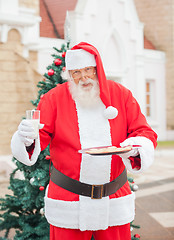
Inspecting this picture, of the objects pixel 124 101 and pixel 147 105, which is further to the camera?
pixel 147 105

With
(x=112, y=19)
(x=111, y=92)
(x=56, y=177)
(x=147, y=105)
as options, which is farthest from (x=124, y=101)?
(x=147, y=105)

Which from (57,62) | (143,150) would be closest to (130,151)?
(143,150)

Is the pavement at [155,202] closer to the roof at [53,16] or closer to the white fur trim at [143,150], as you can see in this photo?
the white fur trim at [143,150]

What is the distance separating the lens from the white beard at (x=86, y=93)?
2246 millimetres

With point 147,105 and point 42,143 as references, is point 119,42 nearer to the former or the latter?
point 147,105

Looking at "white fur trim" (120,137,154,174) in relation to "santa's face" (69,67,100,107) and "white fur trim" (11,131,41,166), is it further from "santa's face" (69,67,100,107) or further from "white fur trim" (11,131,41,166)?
"white fur trim" (11,131,41,166)

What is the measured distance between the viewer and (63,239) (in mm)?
2207

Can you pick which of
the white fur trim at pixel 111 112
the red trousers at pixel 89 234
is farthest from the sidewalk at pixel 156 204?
the white fur trim at pixel 111 112

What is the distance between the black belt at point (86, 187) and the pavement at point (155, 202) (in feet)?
6.34

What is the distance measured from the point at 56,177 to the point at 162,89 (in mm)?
12495

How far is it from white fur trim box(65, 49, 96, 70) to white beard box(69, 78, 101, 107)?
3.8 inches

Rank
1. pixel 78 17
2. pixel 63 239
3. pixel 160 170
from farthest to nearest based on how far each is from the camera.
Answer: pixel 78 17
pixel 160 170
pixel 63 239

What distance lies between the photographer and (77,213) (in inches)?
86.5

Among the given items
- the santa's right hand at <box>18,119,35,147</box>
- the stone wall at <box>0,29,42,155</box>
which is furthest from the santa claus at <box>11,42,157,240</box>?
the stone wall at <box>0,29,42,155</box>
